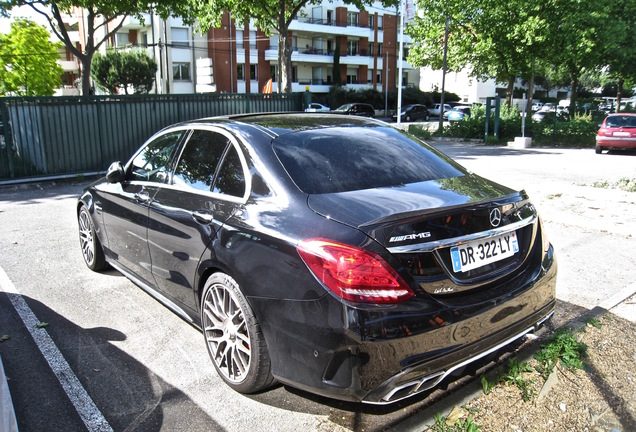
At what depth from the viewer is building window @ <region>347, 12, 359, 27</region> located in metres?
58.6

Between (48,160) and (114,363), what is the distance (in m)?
10.1

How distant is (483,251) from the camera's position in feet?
8.79

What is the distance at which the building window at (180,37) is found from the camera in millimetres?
46312

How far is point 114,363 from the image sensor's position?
348 centimetres

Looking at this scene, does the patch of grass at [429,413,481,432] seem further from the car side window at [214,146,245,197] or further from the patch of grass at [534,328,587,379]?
the car side window at [214,146,245,197]

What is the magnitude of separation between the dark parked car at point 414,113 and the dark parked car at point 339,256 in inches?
1806

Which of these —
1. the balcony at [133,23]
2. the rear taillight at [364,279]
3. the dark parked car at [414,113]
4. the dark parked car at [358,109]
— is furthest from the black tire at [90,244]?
the balcony at [133,23]

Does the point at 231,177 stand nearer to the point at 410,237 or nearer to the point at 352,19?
the point at 410,237

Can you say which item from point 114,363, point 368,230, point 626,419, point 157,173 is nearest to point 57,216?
point 157,173

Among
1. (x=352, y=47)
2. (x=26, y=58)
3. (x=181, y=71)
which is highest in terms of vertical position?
(x=352, y=47)

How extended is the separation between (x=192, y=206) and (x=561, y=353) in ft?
8.88

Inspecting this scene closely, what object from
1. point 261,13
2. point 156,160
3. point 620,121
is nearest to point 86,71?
point 261,13

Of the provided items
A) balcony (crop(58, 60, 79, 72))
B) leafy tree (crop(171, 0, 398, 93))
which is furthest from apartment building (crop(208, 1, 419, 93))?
balcony (crop(58, 60, 79, 72))

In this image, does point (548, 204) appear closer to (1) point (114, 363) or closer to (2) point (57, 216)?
(1) point (114, 363)
